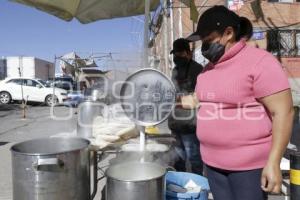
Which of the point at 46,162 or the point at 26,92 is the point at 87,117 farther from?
the point at 26,92

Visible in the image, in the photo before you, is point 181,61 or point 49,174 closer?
point 49,174

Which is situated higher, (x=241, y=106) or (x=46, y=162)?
(x=241, y=106)

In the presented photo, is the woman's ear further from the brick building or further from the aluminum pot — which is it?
the brick building

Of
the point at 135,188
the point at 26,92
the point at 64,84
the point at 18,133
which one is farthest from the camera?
the point at 64,84

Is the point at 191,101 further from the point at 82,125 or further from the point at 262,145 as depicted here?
the point at 82,125

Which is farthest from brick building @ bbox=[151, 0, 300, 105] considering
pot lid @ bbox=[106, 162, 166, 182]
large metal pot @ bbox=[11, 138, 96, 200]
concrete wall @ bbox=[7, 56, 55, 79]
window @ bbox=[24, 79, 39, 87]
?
concrete wall @ bbox=[7, 56, 55, 79]

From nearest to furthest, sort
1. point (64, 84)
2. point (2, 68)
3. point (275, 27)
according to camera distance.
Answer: point (275, 27) → point (64, 84) → point (2, 68)

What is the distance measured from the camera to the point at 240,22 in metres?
2.49

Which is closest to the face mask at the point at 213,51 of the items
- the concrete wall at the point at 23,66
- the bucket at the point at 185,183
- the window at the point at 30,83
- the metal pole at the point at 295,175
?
the bucket at the point at 185,183

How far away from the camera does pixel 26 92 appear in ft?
79.1

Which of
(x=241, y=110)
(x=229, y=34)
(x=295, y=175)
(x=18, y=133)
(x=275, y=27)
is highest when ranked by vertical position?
(x=275, y=27)

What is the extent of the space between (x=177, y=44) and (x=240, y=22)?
205 centimetres

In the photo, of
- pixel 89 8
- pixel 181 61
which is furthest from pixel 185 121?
pixel 89 8

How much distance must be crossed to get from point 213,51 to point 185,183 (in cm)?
141
